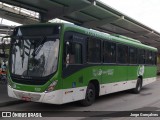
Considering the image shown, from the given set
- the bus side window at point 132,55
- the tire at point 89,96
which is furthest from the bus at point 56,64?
the bus side window at point 132,55

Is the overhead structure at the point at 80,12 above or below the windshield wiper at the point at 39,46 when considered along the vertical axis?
above

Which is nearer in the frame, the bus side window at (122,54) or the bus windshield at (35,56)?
the bus windshield at (35,56)

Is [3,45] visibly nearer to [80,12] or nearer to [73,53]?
[73,53]

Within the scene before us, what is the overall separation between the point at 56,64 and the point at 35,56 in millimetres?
776

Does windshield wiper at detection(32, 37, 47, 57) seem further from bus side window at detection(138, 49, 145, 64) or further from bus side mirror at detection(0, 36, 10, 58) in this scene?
bus side window at detection(138, 49, 145, 64)

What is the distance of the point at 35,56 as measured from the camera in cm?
1000

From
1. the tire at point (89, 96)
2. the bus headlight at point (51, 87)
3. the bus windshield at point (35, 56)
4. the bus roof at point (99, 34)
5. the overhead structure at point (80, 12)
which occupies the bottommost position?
the tire at point (89, 96)

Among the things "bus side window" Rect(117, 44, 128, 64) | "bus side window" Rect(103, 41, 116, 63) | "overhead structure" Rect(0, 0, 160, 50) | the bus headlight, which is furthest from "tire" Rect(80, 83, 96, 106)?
"overhead structure" Rect(0, 0, 160, 50)

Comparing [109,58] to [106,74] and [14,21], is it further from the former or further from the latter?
[14,21]

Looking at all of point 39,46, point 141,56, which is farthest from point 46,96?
point 141,56

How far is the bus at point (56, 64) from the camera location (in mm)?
9742

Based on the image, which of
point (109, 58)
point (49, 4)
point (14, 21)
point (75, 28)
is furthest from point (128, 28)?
point (75, 28)

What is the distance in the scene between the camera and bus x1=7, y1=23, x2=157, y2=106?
32.0 feet

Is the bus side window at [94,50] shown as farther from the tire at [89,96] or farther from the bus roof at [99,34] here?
the tire at [89,96]
